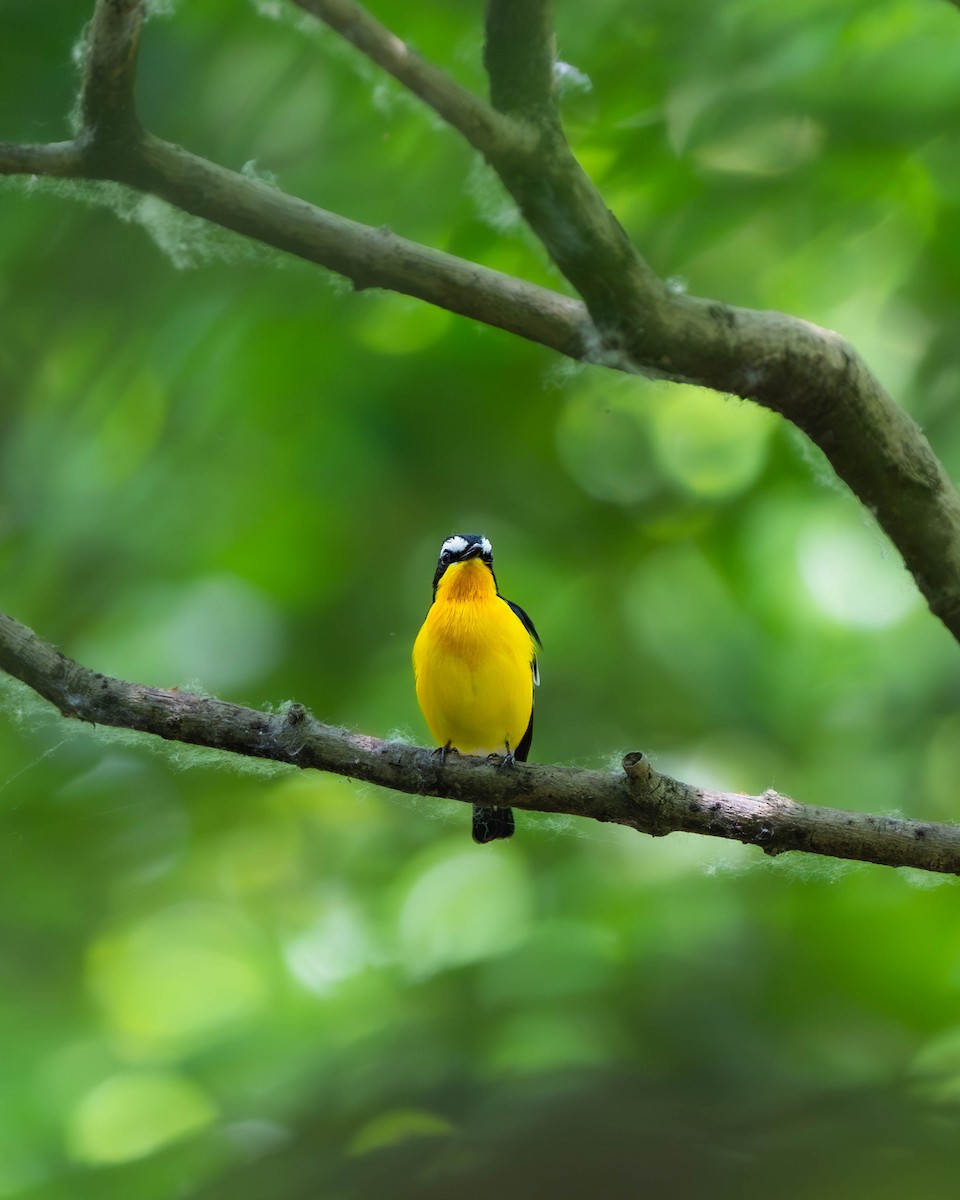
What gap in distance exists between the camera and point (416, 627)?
2.80m

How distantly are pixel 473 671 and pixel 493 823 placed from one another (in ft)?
1.50

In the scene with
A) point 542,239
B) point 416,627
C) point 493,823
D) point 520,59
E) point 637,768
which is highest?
point 416,627

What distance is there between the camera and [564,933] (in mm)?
2871

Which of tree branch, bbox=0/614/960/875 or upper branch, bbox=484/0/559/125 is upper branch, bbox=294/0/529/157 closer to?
upper branch, bbox=484/0/559/125

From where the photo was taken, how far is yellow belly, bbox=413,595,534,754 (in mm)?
2139

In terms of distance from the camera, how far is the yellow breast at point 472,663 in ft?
7.02

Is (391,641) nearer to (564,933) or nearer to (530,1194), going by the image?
(564,933)

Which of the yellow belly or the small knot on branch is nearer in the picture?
the small knot on branch

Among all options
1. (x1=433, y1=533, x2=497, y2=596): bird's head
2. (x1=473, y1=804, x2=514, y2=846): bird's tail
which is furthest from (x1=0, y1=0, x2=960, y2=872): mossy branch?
(x1=473, y1=804, x2=514, y2=846): bird's tail

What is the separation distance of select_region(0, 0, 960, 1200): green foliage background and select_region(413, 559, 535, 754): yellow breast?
32 centimetres

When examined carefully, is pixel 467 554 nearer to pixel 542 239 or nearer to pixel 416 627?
pixel 416 627

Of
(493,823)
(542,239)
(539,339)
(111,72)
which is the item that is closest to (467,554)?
(493,823)

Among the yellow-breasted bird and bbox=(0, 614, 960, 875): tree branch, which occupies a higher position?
the yellow-breasted bird

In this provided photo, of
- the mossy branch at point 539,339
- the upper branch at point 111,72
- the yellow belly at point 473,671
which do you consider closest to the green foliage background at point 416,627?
the yellow belly at point 473,671
